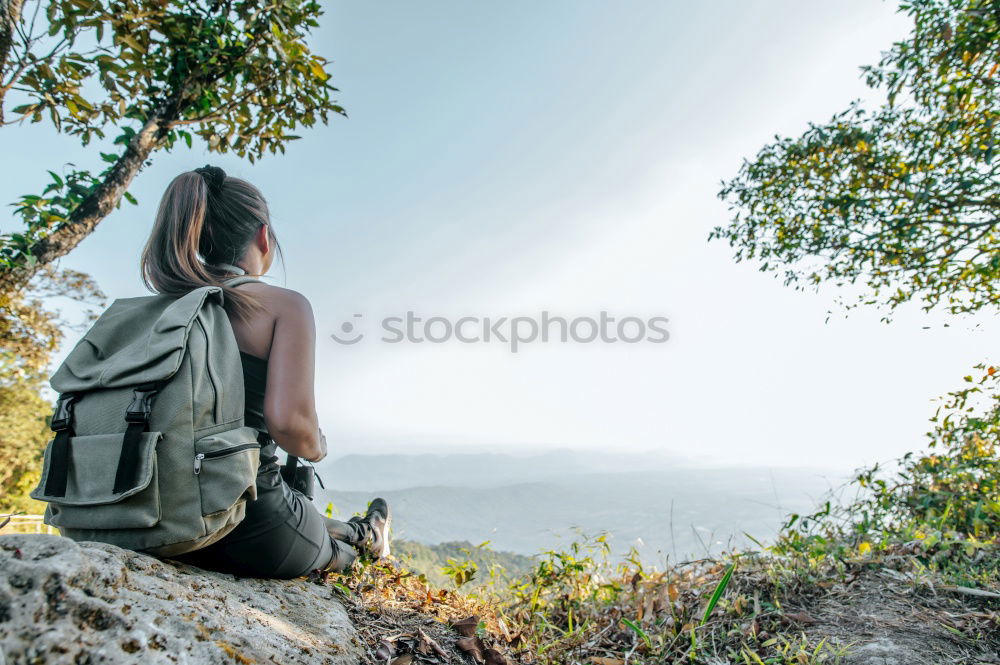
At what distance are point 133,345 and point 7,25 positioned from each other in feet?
10.9

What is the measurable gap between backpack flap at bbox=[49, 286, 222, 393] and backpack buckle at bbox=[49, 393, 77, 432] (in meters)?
0.04

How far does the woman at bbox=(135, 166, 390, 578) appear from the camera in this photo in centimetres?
196

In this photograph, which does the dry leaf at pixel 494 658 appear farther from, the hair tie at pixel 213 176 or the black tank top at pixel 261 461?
the hair tie at pixel 213 176

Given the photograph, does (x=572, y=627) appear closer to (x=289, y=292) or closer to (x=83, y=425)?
(x=289, y=292)

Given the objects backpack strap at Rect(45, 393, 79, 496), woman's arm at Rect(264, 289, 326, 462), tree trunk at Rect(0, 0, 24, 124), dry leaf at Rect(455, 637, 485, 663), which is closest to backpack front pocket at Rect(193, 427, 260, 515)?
woman's arm at Rect(264, 289, 326, 462)

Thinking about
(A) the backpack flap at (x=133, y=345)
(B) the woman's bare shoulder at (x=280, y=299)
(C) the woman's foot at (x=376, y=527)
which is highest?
(B) the woman's bare shoulder at (x=280, y=299)

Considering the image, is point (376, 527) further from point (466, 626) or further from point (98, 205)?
point (98, 205)

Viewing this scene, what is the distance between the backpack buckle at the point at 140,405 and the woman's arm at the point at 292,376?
0.42 metres

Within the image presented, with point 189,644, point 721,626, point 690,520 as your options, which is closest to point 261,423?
point 189,644

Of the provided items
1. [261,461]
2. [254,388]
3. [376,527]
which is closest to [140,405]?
[254,388]

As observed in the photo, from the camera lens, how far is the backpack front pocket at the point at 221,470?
1.62 meters

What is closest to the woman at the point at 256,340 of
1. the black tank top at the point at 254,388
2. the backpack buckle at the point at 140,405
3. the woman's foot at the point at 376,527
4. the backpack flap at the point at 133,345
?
the black tank top at the point at 254,388

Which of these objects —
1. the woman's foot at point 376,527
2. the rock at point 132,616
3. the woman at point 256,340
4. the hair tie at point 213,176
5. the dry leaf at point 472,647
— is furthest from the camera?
the woman's foot at point 376,527

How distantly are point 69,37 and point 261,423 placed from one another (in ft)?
11.5
